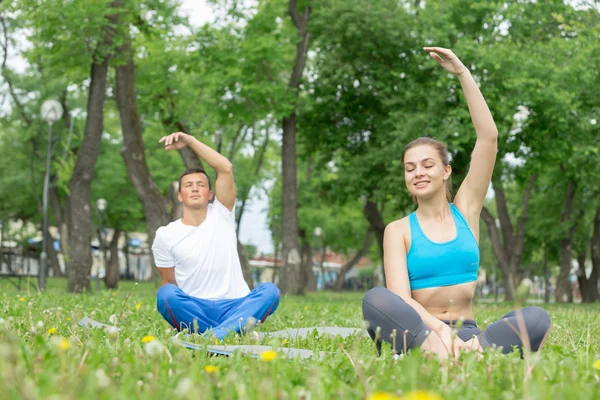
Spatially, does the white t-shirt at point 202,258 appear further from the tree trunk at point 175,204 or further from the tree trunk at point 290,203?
the tree trunk at point 290,203

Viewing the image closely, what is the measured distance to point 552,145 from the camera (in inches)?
774

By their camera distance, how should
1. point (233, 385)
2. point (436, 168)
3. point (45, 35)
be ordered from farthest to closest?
1. point (45, 35)
2. point (436, 168)
3. point (233, 385)

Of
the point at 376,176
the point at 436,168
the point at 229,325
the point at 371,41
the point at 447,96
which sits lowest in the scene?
the point at 229,325

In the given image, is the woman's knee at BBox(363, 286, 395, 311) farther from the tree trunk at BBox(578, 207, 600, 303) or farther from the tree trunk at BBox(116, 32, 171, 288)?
the tree trunk at BBox(578, 207, 600, 303)

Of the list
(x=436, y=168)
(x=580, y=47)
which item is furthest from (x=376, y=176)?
(x=436, y=168)

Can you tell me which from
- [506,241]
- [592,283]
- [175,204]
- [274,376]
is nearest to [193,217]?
[274,376]

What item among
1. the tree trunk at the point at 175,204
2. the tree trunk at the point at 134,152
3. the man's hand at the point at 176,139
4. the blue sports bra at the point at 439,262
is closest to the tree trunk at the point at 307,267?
the tree trunk at the point at 175,204

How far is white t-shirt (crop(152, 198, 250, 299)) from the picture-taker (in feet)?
21.4

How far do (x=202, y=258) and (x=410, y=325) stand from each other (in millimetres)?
2747

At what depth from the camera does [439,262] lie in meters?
4.62

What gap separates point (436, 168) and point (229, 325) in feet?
7.12

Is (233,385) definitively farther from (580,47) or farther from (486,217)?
(486,217)

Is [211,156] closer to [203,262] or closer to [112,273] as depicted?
[203,262]

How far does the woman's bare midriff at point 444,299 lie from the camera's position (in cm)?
460
